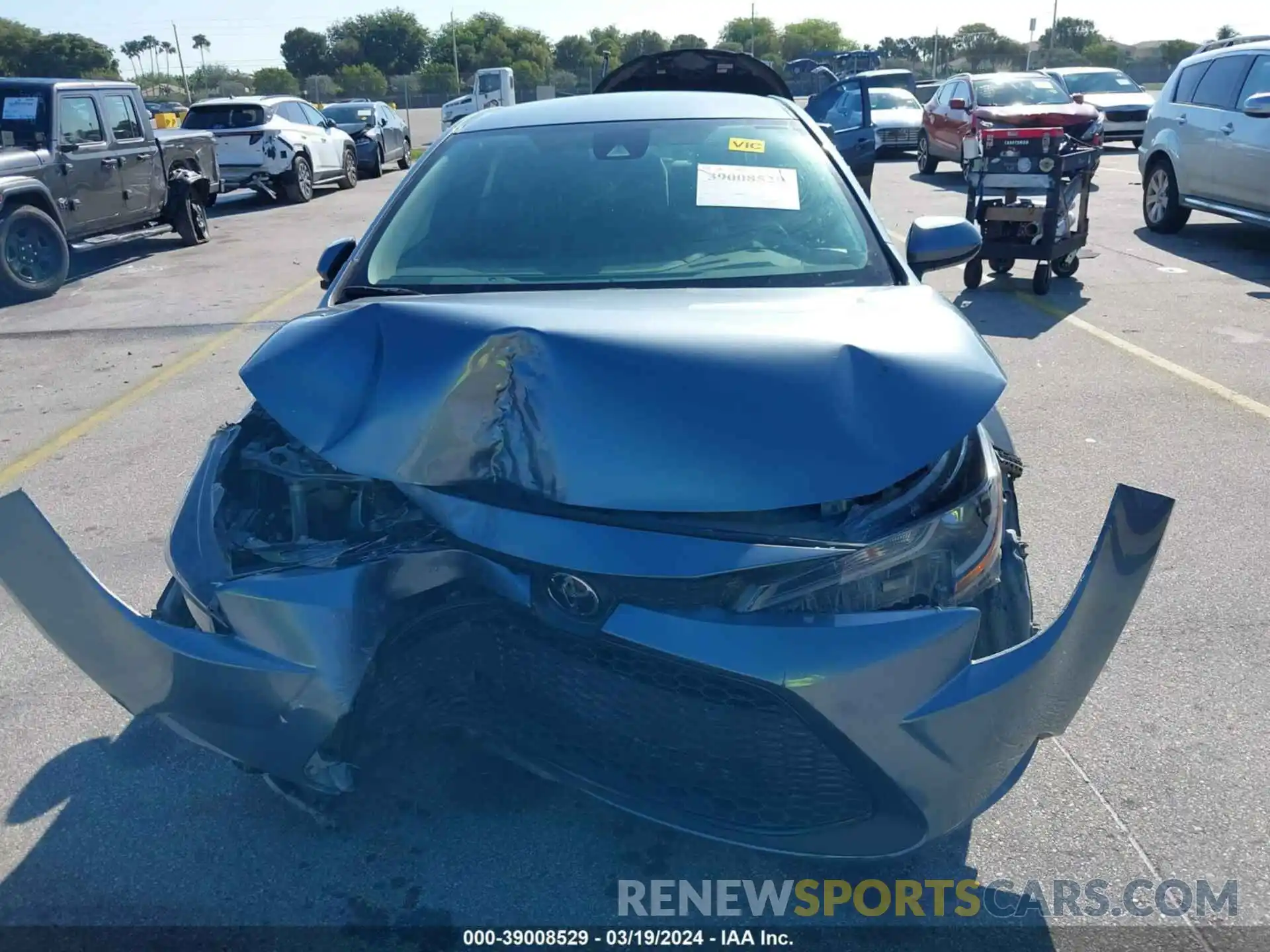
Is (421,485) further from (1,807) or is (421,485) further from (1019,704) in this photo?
(1,807)

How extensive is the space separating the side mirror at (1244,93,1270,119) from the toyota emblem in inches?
377

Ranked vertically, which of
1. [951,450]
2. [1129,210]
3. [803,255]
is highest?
[803,255]

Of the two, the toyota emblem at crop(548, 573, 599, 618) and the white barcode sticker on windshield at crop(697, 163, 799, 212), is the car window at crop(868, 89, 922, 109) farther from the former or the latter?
the toyota emblem at crop(548, 573, 599, 618)

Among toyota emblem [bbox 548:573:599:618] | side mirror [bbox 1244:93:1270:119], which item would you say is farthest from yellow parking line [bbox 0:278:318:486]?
side mirror [bbox 1244:93:1270:119]

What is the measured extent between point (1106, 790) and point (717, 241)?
76.9 inches

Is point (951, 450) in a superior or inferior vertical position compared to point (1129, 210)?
superior

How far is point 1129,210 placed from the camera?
1342 cm

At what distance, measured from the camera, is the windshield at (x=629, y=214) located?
3.31 metres

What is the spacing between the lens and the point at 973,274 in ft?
30.5

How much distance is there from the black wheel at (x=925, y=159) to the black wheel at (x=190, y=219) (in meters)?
11.9

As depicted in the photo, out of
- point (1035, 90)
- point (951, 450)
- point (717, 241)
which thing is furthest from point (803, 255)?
point (1035, 90)

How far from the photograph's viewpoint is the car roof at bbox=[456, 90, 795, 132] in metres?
3.98

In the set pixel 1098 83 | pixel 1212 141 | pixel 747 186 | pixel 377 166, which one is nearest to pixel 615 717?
pixel 747 186

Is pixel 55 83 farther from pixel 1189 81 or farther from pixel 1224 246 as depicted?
pixel 1224 246
